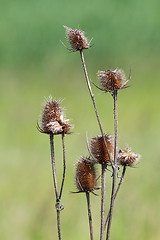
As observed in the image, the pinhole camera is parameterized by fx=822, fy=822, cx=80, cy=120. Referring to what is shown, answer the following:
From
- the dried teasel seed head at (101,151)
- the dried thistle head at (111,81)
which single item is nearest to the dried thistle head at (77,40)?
the dried thistle head at (111,81)

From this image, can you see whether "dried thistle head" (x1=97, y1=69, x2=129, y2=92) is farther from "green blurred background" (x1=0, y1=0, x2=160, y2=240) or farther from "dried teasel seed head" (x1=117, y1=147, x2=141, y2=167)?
"dried teasel seed head" (x1=117, y1=147, x2=141, y2=167)

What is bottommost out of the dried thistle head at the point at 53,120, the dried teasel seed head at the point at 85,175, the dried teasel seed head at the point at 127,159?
the dried teasel seed head at the point at 85,175

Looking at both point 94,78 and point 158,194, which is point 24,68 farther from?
point 158,194

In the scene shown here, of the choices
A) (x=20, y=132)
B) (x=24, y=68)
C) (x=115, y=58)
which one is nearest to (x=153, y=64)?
(x=115, y=58)

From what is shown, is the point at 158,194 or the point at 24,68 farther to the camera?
the point at 24,68

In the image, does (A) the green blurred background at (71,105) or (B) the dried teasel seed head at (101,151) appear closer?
(B) the dried teasel seed head at (101,151)

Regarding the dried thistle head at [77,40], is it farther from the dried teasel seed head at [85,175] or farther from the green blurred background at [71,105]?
the dried teasel seed head at [85,175]

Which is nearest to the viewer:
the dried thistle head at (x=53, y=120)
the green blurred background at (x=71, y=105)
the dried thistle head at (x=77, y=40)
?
the dried thistle head at (x=53, y=120)

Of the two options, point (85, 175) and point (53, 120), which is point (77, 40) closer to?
point (53, 120)

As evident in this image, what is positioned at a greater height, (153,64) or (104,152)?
(153,64)
